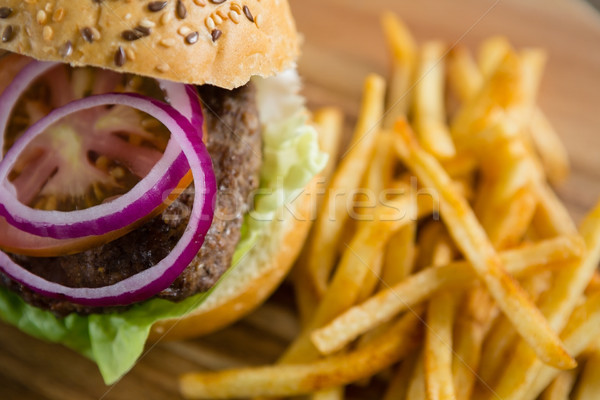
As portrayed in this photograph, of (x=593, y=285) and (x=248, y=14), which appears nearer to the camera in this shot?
(x=248, y=14)

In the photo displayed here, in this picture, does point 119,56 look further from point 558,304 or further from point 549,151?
point 549,151

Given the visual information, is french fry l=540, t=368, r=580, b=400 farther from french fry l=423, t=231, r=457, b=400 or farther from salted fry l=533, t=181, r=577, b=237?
salted fry l=533, t=181, r=577, b=237

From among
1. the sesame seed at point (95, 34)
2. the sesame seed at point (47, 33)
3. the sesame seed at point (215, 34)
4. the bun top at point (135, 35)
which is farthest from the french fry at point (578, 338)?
the sesame seed at point (47, 33)

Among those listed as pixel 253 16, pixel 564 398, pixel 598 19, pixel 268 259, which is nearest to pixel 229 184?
pixel 268 259

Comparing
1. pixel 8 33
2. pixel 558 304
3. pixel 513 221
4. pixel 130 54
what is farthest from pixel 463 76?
pixel 8 33

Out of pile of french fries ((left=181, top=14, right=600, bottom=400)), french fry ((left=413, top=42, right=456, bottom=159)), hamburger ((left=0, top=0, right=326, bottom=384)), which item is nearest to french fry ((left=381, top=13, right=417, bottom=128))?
french fry ((left=413, top=42, right=456, bottom=159))

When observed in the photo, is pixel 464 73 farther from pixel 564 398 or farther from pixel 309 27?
pixel 564 398

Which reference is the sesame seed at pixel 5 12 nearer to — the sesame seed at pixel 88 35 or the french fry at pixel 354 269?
the sesame seed at pixel 88 35
